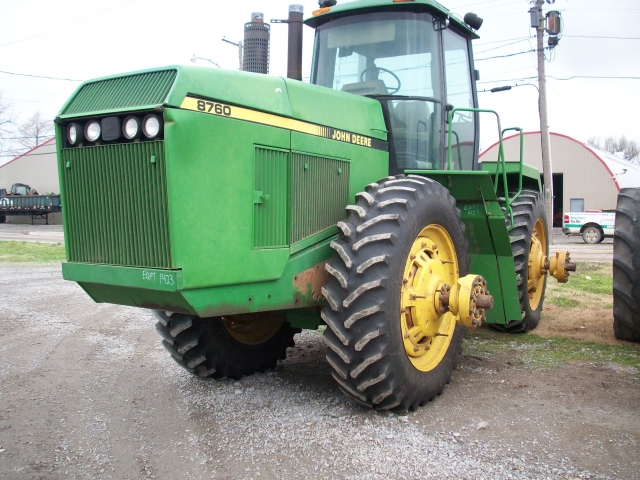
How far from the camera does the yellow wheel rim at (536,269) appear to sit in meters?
6.86

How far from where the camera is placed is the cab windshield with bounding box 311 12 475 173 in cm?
518

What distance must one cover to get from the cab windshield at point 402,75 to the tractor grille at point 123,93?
2149 mm

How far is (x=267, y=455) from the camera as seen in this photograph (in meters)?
3.59

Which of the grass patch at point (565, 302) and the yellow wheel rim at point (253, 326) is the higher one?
the yellow wheel rim at point (253, 326)

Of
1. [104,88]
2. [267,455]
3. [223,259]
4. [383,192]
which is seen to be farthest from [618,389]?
→ [104,88]

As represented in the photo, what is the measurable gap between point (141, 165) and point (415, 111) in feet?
8.20

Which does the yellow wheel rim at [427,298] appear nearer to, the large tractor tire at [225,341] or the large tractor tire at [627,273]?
the large tractor tire at [225,341]

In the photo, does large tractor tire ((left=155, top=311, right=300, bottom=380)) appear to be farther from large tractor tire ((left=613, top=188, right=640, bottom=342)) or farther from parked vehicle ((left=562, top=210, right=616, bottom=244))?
parked vehicle ((left=562, top=210, right=616, bottom=244))

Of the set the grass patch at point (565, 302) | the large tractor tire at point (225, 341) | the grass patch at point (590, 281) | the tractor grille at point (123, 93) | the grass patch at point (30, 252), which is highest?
the tractor grille at point (123, 93)

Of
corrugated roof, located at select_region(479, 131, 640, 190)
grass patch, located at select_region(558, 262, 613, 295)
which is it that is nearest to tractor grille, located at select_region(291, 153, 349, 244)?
grass patch, located at select_region(558, 262, 613, 295)

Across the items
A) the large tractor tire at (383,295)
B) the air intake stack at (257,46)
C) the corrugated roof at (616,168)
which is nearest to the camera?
the large tractor tire at (383,295)

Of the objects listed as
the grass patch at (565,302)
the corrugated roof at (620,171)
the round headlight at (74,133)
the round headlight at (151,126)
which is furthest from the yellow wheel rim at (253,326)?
the corrugated roof at (620,171)

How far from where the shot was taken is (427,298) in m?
4.38

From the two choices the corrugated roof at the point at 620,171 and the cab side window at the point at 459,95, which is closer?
the cab side window at the point at 459,95
